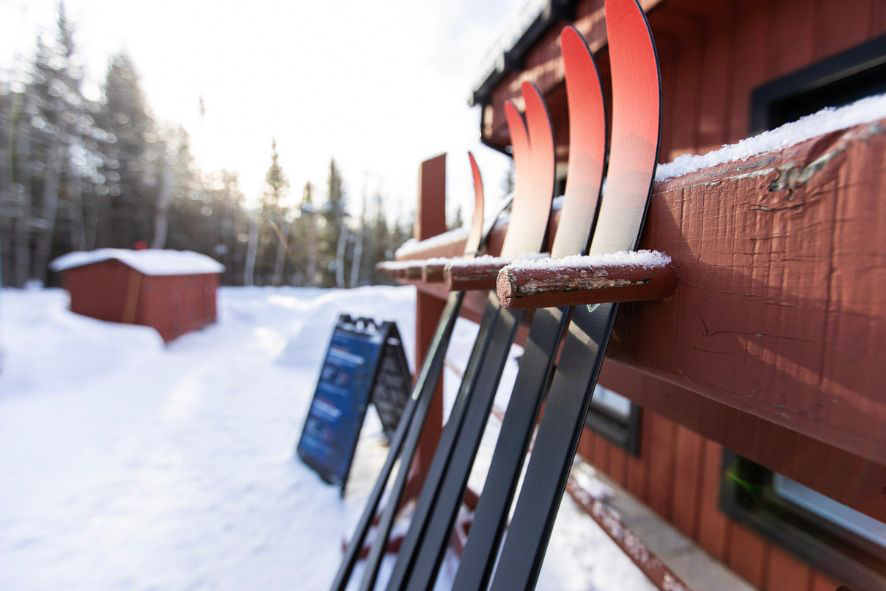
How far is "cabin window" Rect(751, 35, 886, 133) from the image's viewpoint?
1461 millimetres

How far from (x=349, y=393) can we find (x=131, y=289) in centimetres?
770

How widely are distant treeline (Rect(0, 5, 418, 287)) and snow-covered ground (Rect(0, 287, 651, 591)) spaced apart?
4.55 meters

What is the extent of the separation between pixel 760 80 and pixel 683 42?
672 mm

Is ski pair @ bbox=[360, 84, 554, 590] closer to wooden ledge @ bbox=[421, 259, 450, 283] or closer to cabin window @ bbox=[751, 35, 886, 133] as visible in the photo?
wooden ledge @ bbox=[421, 259, 450, 283]

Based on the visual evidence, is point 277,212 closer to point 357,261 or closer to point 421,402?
point 357,261

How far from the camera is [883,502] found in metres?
0.56

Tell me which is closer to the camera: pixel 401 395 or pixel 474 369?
pixel 474 369

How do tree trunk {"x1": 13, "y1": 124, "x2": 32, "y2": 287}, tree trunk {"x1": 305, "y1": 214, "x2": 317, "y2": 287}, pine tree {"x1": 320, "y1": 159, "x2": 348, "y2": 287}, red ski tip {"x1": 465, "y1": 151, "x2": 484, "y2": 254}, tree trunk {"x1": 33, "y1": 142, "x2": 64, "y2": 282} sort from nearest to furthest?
red ski tip {"x1": 465, "y1": 151, "x2": 484, "y2": 254} < tree trunk {"x1": 33, "y1": 142, "x2": 64, "y2": 282} < tree trunk {"x1": 13, "y1": 124, "x2": 32, "y2": 287} < tree trunk {"x1": 305, "y1": 214, "x2": 317, "y2": 287} < pine tree {"x1": 320, "y1": 159, "x2": 348, "y2": 287}

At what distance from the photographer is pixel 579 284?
39 cm

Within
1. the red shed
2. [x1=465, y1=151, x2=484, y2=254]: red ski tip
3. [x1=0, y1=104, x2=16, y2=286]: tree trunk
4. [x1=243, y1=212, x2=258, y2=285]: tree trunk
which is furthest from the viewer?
[x1=243, y1=212, x2=258, y2=285]: tree trunk

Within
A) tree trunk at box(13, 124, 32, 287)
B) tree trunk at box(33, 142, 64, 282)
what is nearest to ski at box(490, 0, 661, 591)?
tree trunk at box(33, 142, 64, 282)

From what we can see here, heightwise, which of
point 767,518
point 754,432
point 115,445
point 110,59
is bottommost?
point 115,445

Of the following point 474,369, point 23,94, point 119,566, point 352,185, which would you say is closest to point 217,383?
point 119,566

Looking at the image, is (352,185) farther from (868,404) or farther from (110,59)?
(868,404)
